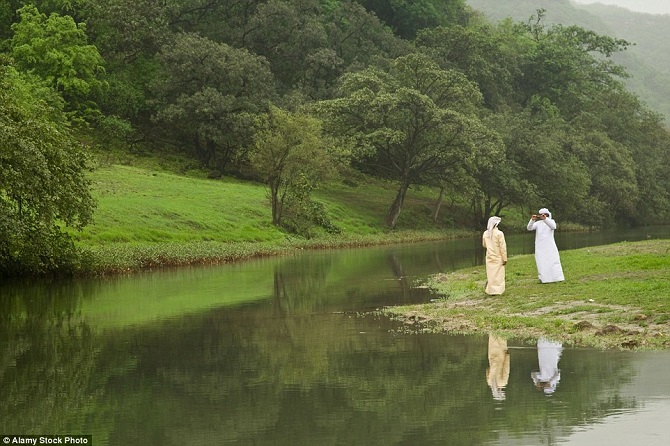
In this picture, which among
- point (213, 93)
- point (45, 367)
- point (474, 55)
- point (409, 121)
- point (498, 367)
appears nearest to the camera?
point (498, 367)

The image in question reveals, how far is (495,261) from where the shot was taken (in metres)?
24.1

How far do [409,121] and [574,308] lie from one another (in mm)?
50018

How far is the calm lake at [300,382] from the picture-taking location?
10648 millimetres

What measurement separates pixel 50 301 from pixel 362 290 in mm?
9048

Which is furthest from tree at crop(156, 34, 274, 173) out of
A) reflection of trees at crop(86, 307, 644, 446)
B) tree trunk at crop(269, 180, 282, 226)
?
reflection of trees at crop(86, 307, 644, 446)

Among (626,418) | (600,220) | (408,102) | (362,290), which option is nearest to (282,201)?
(408,102)

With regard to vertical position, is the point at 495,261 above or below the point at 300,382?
above

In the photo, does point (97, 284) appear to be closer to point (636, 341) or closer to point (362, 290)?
point (362, 290)

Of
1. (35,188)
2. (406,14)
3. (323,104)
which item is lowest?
(35,188)

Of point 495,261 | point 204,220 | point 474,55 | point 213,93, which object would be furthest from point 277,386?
point 474,55

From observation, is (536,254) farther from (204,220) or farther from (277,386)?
(204,220)

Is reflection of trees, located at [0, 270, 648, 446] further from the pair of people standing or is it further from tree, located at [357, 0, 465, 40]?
tree, located at [357, 0, 465, 40]

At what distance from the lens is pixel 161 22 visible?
277 ft

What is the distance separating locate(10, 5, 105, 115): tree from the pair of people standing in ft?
177
